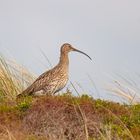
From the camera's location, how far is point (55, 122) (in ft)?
39.7

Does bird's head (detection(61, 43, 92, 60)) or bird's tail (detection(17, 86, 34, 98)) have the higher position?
bird's head (detection(61, 43, 92, 60))

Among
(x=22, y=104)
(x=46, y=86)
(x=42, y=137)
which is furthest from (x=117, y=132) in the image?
(x=46, y=86)

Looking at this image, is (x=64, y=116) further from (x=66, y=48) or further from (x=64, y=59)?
(x=66, y=48)

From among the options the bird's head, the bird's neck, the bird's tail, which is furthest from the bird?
the bird's head

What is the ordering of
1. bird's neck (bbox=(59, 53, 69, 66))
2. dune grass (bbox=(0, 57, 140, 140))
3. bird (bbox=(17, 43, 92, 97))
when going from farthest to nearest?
1. bird's neck (bbox=(59, 53, 69, 66))
2. bird (bbox=(17, 43, 92, 97))
3. dune grass (bbox=(0, 57, 140, 140))

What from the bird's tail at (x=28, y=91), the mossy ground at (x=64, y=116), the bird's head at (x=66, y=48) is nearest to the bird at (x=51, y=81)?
the bird's tail at (x=28, y=91)

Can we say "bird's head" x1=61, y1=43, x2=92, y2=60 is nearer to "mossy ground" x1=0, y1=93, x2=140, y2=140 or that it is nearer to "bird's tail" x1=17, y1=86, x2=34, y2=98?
"bird's tail" x1=17, y1=86, x2=34, y2=98

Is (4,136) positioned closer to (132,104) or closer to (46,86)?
(132,104)

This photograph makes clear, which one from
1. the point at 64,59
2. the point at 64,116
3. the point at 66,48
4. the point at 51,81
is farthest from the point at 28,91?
the point at 64,116

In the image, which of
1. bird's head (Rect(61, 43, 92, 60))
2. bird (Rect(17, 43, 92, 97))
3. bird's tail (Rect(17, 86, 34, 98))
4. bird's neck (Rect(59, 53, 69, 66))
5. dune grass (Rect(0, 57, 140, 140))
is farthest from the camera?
bird's head (Rect(61, 43, 92, 60))

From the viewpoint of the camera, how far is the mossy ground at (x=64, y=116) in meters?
11.7

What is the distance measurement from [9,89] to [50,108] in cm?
310

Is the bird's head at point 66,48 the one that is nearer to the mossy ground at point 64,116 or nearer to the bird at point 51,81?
the bird at point 51,81

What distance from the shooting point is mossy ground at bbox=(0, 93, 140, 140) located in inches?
462
